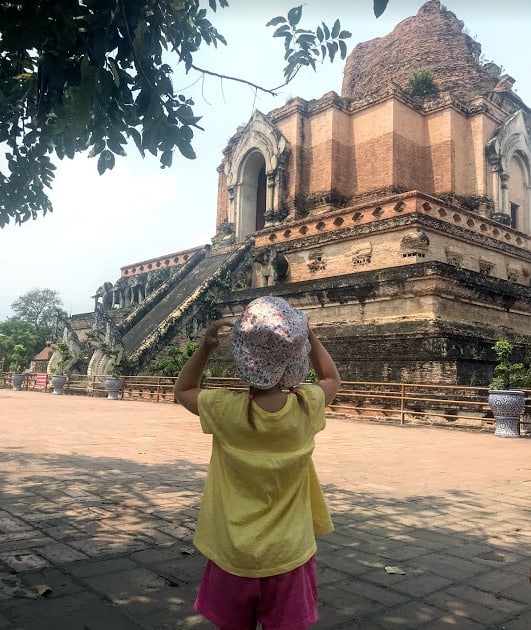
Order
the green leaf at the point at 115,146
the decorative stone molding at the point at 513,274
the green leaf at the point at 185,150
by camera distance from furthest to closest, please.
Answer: the decorative stone molding at the point at 513,274 → the green leaf at the point at 115,146 → the green leaf at the point at 185,150

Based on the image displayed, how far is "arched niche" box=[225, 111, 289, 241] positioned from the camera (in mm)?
21438

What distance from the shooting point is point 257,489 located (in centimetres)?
188

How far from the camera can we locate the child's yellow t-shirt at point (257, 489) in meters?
1.83

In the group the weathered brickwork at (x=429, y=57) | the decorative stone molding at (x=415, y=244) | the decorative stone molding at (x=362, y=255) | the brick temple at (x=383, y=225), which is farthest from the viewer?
the weathered brickwork at (x=429, y=57)

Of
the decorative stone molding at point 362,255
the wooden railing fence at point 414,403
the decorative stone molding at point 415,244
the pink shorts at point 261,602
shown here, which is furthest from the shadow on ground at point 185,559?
the decorative stone molding at point 362,255

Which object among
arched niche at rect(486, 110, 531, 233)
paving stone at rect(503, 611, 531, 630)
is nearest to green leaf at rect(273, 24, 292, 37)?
paving stone at rect(503, 611, 531, 630)

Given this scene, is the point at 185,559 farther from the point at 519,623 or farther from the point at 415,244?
the point at 415,244

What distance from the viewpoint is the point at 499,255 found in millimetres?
17750

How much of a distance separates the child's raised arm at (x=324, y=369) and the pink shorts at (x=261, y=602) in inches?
24.6

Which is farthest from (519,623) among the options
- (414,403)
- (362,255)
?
(362,255)

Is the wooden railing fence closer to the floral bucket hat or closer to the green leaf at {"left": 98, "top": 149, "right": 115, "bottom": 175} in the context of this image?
the green leaf at {"left": 98, "top": 149, "right": 115, "bottom": 175}

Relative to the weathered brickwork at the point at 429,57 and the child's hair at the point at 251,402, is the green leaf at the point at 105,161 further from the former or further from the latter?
the weathered brickwork at the point at 429,57

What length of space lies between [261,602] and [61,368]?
69.4 ft

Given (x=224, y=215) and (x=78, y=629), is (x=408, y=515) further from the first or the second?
(x=224, y=215)
